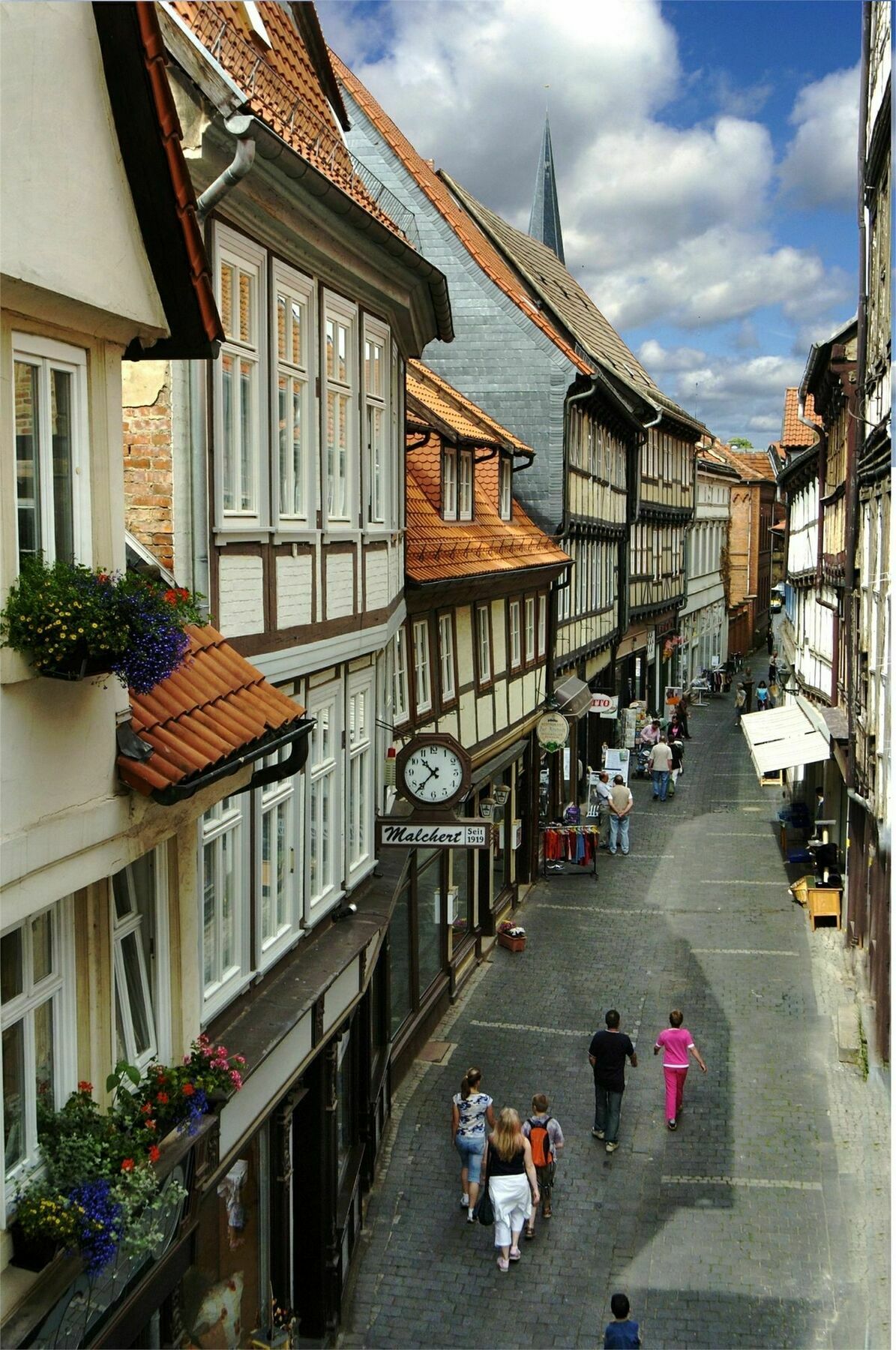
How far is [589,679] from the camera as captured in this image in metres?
32.9

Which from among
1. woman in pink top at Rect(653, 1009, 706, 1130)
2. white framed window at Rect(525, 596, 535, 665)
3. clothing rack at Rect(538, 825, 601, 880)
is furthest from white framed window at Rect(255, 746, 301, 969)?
clothing rack at Rect(538, 825, 601, 880)

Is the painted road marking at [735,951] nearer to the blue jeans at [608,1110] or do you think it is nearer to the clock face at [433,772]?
the blue jeans at [608,1110]

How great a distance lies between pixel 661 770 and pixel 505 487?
37.2 feet

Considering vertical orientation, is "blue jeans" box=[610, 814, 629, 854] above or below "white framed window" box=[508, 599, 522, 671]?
below

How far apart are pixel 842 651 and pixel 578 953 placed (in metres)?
6.31

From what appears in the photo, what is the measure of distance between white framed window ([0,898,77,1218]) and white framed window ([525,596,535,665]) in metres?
17.2

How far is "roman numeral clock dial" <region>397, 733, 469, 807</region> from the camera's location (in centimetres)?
1265

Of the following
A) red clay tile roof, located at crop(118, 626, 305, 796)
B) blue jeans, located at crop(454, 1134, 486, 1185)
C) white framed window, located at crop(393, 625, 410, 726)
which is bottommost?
blue jeans, located at crop(454, 1134, 486, 1185)

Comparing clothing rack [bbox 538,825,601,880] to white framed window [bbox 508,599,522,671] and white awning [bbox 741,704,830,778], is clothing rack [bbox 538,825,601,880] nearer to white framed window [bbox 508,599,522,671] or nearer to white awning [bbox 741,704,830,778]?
white awning [bbox 741,704,830,778]

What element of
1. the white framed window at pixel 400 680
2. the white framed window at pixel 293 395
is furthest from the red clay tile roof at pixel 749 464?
the white framed window at pixel 293 395

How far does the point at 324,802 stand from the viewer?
1064 cm

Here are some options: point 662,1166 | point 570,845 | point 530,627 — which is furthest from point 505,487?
point 662,1166

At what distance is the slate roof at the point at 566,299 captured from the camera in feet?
92.0

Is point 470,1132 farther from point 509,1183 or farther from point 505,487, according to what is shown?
point 505,487
